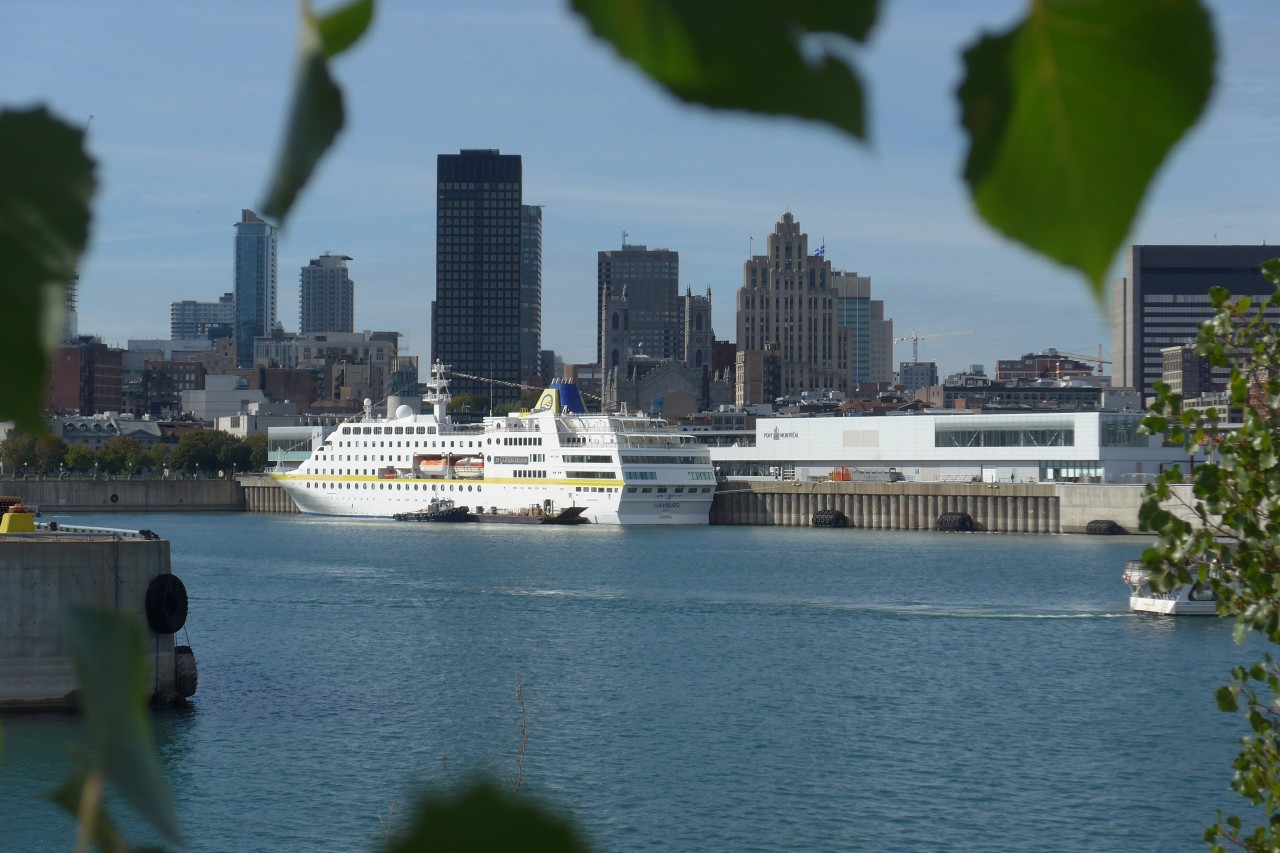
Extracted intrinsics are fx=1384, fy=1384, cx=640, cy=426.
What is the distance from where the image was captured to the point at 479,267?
123312 millimetres

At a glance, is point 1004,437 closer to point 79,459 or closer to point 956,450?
point 956,450

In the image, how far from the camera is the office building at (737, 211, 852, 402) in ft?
414

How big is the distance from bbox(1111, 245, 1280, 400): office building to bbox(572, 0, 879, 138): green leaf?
11490 cm

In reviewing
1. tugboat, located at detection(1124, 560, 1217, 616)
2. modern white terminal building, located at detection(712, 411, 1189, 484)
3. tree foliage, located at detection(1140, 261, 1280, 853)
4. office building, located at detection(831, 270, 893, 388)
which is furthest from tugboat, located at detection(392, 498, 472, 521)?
office building, located at detection(831, 270, 893, 388)

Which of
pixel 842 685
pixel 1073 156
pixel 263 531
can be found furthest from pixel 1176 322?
pixel 1073 156

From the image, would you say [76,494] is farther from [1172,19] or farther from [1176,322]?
[1176,322]

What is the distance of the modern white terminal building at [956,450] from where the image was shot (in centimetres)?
5588

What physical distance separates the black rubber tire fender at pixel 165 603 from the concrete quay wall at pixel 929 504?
4034cm

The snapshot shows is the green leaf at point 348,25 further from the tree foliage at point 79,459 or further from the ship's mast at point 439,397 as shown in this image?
the tree foliage at point 79,459

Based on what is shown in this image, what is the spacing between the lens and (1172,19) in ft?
1.03

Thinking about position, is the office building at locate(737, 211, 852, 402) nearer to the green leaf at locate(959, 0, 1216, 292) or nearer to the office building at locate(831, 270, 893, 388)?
the office building at locate(831, 270, 893, 388)

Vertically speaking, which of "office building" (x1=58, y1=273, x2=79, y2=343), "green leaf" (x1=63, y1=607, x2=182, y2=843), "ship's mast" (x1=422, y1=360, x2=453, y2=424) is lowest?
"green leaf" (x1=63, y1=607, x2=182, y2=843)

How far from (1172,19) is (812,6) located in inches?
3.2

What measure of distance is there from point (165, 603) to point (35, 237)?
1834 cm
